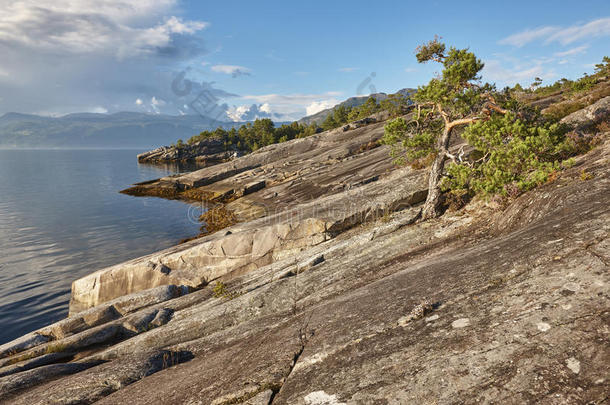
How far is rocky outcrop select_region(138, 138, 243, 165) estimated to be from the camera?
158 meters

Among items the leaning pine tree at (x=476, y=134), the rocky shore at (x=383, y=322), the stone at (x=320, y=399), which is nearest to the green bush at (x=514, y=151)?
the leaning pine tree at (x=476, y=134)

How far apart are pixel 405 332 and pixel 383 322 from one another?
0.82 m

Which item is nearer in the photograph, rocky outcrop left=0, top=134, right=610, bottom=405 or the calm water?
rocky outcrop left=0, top=134, right=610, bottom=405

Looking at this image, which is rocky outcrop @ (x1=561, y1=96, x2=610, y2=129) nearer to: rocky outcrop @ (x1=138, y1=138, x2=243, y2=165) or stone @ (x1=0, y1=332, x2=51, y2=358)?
stone @ (x1=0, y1=332, x2=51, y2=358)

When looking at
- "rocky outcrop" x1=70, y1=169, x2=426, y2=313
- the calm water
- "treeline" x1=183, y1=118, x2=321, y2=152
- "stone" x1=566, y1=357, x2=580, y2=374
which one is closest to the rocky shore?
"stone" x1=566, y1=357, x2=580, y2=374

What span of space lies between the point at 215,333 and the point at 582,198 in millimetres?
14324

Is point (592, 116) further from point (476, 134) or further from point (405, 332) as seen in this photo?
point (405, 332)

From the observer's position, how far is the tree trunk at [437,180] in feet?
60.2

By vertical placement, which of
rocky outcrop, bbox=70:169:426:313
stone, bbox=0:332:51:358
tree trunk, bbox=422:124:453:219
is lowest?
stone, bbox=0:332:51:358

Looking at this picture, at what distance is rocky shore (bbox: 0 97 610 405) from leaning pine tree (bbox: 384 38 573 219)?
4.19 ft

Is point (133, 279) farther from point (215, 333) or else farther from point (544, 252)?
point (544, 252)

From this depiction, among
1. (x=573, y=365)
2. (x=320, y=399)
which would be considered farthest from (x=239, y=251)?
(x=573, y=365)

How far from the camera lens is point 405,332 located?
23.9 feet

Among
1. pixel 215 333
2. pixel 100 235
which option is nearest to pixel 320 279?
pixel 215 333
